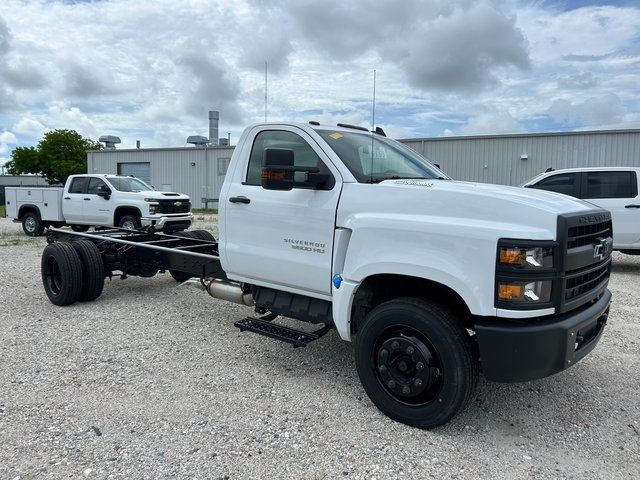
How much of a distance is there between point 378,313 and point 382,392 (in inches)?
22.0

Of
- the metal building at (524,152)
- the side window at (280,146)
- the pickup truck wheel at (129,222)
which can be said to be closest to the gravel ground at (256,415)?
the side window at (280,146)

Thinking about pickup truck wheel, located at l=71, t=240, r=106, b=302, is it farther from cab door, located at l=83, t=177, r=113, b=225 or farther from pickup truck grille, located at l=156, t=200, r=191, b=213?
cab door, located at l=83, t=177, r=113, b=225

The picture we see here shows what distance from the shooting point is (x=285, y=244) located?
424 cm

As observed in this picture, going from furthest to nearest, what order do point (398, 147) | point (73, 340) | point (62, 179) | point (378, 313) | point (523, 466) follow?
point (62, 179) < point (73, 340) < point (398, 147) < point (378, 313) < point (523, 466)

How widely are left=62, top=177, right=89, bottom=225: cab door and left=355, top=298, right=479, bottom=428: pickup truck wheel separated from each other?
13.6 metres

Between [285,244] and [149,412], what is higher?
[285,244]

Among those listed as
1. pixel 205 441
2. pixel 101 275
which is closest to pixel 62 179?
pixel 101 275

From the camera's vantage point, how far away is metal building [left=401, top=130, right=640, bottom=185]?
19.2 meters

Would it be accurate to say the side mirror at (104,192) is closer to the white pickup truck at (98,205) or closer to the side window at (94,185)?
the white pickup truck at (98,205)

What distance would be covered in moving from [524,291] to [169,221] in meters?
12.6

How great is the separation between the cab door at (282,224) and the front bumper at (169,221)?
9.42 metres

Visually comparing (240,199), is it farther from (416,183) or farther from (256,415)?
(256,415)

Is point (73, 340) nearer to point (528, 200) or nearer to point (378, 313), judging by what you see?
point (378, 313)

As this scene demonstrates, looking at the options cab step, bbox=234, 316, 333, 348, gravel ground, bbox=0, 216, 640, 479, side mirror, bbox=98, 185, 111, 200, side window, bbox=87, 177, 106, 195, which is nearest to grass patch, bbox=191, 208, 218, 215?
side window, bbox=87, 177, 106, 195
